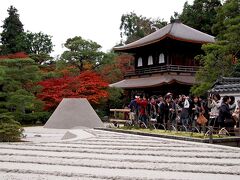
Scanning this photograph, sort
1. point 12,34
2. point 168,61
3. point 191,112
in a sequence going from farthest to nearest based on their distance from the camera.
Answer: point 12,34 → point 168,61 → point 191,112

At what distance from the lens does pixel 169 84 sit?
1198 inches

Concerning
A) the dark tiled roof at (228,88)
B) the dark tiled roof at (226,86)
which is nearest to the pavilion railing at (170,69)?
the dark tiled roof at (226,86)

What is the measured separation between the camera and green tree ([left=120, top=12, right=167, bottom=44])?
172ft

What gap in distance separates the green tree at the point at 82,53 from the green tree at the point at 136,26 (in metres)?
14.9

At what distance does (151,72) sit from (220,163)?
25401mm

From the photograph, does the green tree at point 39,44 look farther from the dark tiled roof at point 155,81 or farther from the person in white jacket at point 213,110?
the person in white jacket at point 213,110

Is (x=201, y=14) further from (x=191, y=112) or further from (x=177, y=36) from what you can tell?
(x=191, y=112)

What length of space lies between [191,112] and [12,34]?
35.4 m

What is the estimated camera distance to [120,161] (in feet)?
28.6

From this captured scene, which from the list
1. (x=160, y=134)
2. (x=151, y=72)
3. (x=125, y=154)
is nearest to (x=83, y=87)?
(x=151, y=72)

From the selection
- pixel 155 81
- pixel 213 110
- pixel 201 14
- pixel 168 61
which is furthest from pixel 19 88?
pixel 201 14

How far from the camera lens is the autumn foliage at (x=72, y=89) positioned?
101ft

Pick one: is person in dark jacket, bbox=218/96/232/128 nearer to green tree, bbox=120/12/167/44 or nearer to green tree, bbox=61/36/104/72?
green tree, bbox=61/36/104/72

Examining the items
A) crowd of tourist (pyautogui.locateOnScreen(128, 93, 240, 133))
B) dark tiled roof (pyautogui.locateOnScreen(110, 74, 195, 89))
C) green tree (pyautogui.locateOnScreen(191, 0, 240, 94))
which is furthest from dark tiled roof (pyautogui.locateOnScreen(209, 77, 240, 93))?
dark tiled roof (pyautogui.locateOnScreen(110, 74, 195, 89))
